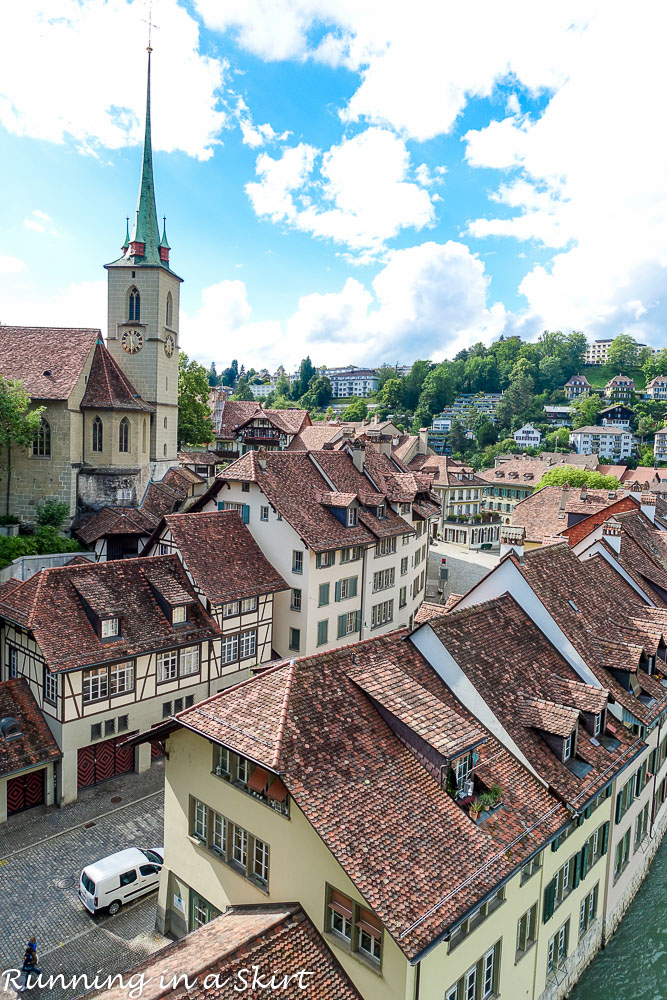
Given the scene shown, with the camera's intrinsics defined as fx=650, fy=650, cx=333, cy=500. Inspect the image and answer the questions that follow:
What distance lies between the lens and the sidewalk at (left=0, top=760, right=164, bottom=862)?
840 inches

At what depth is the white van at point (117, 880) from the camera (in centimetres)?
1789

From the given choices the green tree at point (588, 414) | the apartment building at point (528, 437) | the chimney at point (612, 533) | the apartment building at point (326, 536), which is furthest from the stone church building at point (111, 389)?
the green tree at point (588, 414)

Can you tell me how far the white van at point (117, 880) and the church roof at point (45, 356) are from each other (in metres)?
28.5

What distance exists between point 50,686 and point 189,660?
533 cm

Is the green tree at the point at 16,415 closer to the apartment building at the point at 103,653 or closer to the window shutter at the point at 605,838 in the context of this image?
the apartment building at the point at 103,653

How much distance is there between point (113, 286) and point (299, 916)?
Result: 45071mm

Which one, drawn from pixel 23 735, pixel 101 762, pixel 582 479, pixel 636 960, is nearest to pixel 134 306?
pixel 23 735

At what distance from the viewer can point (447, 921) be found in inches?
425

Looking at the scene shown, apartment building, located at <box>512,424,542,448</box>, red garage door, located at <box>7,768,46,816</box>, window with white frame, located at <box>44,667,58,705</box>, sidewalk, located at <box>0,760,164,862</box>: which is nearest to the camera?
sidewalk, located at <box>0,760,164,862</box>

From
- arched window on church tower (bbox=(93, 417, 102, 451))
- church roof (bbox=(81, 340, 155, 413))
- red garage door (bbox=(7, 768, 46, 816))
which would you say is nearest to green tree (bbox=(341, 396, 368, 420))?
church roof (bbox=(81, 340, 155, 413))

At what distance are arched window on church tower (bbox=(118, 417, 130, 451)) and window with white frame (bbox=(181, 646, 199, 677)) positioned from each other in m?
20.6

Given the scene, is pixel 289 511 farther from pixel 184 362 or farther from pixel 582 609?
pixel 184 362

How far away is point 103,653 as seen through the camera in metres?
23.1

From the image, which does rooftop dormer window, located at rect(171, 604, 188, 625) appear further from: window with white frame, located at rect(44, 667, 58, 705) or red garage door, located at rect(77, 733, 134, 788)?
window with white frame, located at rect(44, 667, 58, 705)
